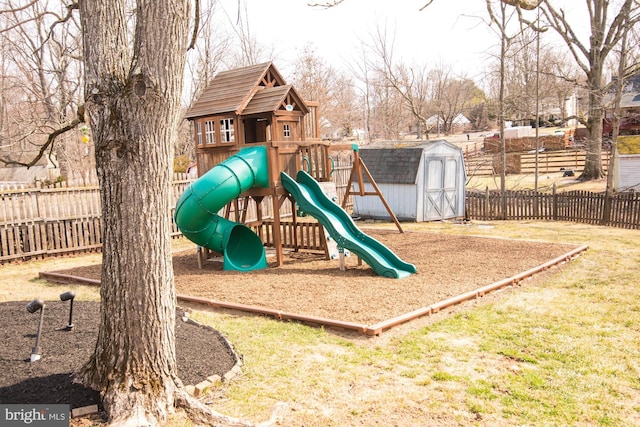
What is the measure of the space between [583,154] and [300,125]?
30.9m

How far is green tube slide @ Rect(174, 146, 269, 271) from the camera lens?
10961 millimetres

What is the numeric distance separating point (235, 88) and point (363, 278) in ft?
19.5

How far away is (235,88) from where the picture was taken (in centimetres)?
1305

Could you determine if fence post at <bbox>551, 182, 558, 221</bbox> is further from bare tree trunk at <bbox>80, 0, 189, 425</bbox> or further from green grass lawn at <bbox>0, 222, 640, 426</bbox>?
bare tree trunk at <bbox>80, 0, 189, 425</bbox>

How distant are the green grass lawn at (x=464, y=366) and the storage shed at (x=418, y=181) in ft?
33.9

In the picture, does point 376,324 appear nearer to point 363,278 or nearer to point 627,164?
point 363,278

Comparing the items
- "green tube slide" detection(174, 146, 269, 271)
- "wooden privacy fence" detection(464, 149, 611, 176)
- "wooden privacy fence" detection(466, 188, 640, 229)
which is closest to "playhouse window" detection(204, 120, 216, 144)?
"green tube slide" detection(174, 146, 269, 271)

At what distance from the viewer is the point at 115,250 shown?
4547 millimetres

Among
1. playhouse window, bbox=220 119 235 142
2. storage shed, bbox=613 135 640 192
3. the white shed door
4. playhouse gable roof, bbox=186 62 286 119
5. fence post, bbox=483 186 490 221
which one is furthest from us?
storage shed, bbox=613 135 640 192

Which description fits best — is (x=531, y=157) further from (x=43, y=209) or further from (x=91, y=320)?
(x=91, y=320)

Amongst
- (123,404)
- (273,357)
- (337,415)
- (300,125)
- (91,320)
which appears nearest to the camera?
(123,404)

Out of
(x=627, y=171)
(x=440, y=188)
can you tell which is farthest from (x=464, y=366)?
(x=627, y=171)

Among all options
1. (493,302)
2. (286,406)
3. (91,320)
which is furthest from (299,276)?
(286,406)

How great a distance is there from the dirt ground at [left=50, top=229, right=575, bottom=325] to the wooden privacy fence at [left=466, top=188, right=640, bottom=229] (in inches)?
236
